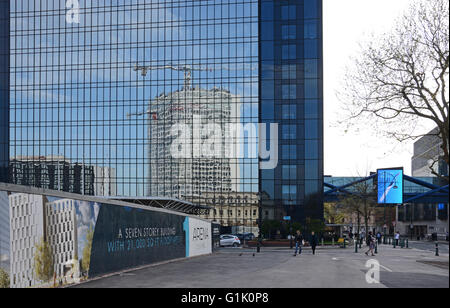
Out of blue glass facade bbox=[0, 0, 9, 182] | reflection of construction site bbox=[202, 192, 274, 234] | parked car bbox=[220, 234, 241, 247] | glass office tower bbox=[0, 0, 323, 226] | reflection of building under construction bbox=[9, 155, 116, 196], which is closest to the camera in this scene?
parked car bbox=[220, 234, 241, 247]

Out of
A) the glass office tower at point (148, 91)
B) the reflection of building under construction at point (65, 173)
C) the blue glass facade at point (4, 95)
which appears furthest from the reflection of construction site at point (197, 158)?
the blue glass facade at point (4, 95)

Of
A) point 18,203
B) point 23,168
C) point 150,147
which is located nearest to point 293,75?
point 150,147

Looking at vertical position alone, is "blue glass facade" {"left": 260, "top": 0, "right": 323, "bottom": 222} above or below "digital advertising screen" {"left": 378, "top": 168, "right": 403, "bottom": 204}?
above

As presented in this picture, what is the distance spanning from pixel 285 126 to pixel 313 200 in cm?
1197

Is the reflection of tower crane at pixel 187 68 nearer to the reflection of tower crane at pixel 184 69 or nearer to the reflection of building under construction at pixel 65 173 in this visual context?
the reflection of tower crane at pixel 184 69

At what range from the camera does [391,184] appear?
43.2m

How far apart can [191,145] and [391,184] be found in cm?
4435

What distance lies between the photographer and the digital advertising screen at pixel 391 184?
39106 mm

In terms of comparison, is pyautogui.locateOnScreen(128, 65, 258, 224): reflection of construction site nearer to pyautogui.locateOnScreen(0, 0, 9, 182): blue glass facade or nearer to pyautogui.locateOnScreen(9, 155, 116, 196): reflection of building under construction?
pyautogui.locateOnScreen(9, 155, 116, 196): reflection of building under construction

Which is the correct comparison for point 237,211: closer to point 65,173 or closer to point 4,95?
point 65,173

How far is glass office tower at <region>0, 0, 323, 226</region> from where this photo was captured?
79.8 m

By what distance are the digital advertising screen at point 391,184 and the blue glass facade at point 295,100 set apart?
2932cm

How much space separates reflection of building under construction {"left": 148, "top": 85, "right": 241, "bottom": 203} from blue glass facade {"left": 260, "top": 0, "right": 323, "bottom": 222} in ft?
20.5

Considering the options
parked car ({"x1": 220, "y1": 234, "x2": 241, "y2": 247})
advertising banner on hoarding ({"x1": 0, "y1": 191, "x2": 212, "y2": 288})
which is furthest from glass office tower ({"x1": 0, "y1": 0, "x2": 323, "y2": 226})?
advertising banner on hoarding ({"x1": 0, "y1": 191, "x2": 212, "y2": 288})
